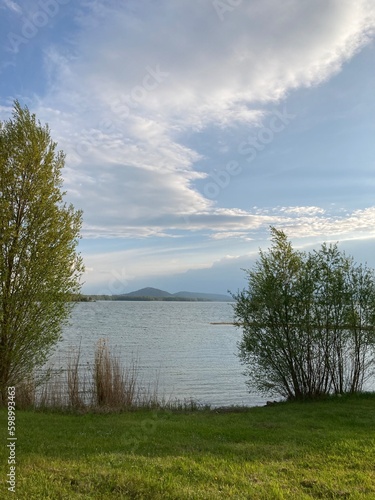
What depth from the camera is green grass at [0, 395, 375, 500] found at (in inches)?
243

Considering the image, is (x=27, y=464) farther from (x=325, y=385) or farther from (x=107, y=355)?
(x=325, y=385)

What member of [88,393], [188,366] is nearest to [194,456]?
[88,393]

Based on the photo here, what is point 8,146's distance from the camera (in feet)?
48.2

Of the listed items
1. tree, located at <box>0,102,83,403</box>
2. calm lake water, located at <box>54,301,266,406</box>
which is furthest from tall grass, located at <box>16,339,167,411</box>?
calm lake water, located at <box>54,301,266,406</box>


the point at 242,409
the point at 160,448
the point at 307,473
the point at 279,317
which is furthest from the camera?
the point at 279,317

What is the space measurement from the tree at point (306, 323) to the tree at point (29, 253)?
6.94m

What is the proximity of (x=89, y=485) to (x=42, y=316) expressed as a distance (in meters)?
9.25

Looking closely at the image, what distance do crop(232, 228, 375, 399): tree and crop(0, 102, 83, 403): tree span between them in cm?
694

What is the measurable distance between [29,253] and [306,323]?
33.5 ft

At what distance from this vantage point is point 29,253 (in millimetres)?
14547

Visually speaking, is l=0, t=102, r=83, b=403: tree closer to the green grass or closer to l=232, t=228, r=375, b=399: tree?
the green grass

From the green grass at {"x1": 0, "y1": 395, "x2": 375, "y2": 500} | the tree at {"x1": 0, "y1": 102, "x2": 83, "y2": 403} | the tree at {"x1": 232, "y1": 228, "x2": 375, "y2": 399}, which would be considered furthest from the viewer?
the tree at {"x1": 232, "y1": 228, "x2": 375, "y2": 399}

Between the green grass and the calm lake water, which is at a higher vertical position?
the green grass

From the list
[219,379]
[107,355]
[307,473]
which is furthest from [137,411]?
[219,379]
